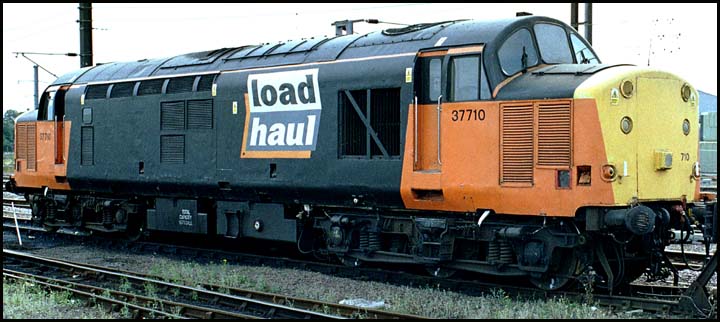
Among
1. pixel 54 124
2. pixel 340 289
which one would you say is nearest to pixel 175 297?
pixel 340 289

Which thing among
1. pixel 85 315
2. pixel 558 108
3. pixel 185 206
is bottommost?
pixel 85 315

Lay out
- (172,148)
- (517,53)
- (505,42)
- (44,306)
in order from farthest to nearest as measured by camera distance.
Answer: (172,148), (517,53), (505,42), (44,306)

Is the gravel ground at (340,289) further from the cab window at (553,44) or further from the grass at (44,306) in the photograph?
the cab window at (553,44)

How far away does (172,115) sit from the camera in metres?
16.6

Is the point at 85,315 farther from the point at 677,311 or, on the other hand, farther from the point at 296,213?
the point at 677,311

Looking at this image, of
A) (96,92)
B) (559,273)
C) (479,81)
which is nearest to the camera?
(559,273)

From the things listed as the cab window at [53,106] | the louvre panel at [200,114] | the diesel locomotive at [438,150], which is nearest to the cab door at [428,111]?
the diesel locomotive at [438,150]

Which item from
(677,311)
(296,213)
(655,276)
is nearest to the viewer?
(677,311)

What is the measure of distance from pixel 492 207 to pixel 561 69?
7.01 ft

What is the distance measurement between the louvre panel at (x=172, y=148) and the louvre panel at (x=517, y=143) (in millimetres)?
7094

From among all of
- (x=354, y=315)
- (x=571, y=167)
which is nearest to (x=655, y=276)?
(x=571, y=167)

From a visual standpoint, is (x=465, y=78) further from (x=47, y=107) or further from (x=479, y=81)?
(x=47, y=107)

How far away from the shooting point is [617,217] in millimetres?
10727

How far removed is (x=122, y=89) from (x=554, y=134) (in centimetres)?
1008
